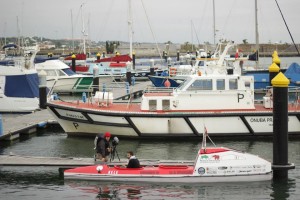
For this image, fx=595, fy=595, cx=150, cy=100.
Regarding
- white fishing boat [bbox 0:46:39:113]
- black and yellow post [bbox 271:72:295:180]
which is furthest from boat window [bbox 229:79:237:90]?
white fishing boat [bbox 0:46:39:113]

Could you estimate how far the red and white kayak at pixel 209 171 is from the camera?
719 inches

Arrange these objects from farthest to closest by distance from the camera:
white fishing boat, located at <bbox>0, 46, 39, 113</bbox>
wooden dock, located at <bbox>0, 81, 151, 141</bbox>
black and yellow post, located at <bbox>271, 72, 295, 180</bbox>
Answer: white fishing boat, located at <bbox>0, 46, 39, 113</bbox>, wooden dock, located at <bbox>0, 81, 151, 141</bbox>, black and yellow post, located at <bbox>271, 72, 295, 180</bbox>

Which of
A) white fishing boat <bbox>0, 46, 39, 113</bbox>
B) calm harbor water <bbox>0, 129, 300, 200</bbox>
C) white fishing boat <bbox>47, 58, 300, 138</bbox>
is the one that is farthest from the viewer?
white fishing boat <bbox>0, 46, 39, 113</bbox>

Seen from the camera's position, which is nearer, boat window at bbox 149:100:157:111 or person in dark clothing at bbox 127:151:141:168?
person in dark clothing at bbox 127:151:141:168

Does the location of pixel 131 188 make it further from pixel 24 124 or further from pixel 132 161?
pixel 24 124

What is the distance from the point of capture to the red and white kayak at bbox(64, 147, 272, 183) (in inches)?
719

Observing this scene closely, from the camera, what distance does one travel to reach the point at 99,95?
2662 cm

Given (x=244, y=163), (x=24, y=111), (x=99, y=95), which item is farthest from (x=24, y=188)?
(x=24, y=111)

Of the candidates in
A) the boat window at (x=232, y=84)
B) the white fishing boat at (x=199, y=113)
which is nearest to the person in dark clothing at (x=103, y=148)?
the white fishing boat at (x=199, y=113)

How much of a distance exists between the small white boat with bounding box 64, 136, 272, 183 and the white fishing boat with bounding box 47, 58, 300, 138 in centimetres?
655

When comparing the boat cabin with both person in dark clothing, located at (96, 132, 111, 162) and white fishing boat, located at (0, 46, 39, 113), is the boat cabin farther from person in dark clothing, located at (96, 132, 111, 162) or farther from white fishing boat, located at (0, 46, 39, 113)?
white fishing boat, located at (0, 46, 39, 113)

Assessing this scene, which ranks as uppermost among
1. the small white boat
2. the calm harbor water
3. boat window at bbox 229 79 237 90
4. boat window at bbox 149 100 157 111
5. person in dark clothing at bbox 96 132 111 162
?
boat window at bbox 229 79 237 90

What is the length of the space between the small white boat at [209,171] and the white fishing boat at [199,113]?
21.5 feet

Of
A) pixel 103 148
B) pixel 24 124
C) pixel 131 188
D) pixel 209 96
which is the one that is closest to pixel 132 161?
pixel 131 188
